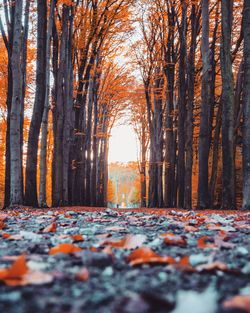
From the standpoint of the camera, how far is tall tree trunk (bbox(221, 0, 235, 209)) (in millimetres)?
9181

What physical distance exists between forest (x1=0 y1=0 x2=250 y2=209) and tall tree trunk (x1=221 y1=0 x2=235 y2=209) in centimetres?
3

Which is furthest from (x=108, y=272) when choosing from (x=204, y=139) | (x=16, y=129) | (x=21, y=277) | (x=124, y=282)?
(x=204, y=139)

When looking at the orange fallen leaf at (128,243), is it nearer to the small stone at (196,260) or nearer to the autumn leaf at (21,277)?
the small stone at (196,260)

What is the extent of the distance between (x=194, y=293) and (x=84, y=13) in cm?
1567

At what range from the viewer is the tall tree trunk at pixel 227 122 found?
9.18 metres

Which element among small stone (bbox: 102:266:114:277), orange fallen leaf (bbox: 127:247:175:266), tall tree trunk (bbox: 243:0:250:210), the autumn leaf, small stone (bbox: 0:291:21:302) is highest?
tall tree trunk (bbox: 243:0:250:210)

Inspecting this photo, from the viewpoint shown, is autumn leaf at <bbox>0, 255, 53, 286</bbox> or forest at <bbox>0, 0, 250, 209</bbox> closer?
autumn leaf at <bbox>0, 255, 53, 286</bbox>

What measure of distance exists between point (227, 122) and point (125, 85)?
1537 centimetres

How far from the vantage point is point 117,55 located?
69.7 ft

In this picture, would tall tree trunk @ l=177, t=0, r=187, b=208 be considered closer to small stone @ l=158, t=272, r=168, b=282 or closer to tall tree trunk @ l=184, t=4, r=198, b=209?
tall tree trunk @ l=184, t=4, r=198, b=209

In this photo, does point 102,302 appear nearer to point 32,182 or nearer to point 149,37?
point 32,182

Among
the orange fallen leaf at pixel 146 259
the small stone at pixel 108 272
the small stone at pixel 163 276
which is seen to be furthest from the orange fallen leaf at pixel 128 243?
the small stone at pixel 163 276

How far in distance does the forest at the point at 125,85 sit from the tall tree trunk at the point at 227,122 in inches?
1.0

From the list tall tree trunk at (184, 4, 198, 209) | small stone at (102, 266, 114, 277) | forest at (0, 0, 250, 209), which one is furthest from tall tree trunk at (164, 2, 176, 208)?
small stone at (102, 266, 114, 277)
